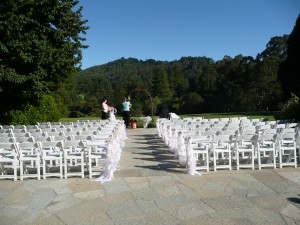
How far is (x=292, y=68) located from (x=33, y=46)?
37660mm

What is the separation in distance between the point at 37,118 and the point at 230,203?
19.4 meters

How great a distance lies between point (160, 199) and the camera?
5.41 metres

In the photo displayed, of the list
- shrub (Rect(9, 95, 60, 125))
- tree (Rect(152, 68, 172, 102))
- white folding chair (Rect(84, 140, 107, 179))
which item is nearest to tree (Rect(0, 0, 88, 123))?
shrub (Rect(9, 95, 60, 125))

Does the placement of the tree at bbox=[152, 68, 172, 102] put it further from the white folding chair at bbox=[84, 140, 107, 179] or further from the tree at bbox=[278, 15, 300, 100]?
the white folding chair at bbox=[84, 140, 107, 179]

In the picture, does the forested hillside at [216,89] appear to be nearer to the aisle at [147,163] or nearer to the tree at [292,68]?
the tree at [292,68]

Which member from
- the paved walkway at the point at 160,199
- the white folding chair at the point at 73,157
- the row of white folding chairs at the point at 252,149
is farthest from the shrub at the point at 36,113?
the row of white folding chairs at the point at 252,149

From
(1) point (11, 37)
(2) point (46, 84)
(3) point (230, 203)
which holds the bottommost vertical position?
(3) point (230, 203)

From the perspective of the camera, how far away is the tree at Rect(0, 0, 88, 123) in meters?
14.3

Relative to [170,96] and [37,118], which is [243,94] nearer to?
[170,96]

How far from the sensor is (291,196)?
17.6 feet

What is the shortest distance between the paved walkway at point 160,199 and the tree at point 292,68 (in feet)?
130

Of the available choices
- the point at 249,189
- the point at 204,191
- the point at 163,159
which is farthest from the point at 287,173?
the point at 163,159

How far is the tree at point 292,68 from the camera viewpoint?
43250 millimetres

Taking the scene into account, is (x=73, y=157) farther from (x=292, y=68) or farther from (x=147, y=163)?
(x=292, y=68)
